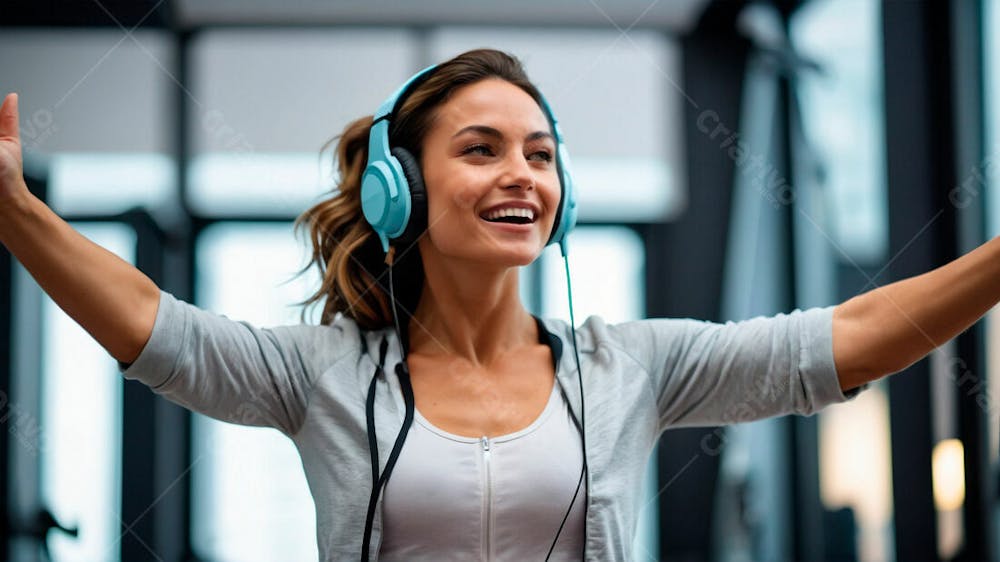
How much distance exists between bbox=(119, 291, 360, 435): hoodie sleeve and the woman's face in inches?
7.9

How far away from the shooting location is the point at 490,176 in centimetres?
127

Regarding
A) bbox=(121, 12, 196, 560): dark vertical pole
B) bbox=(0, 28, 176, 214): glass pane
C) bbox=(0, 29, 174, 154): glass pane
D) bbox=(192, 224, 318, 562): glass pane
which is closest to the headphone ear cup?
bbox=(192, 224, 318, 562): glass pane

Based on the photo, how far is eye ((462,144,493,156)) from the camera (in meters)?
1.31

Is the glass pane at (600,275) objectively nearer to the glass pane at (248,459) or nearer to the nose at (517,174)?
the glass pane at (248,459)

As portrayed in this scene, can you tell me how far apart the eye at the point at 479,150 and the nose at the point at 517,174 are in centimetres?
4

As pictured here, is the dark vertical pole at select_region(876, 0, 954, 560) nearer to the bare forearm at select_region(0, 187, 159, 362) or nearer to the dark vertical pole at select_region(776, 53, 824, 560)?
the dark vertical pole at select_region(776, 53, 824, 560)

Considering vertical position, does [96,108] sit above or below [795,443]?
above

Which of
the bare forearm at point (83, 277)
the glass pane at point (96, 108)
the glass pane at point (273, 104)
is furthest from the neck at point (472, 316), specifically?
the glass pane at point (96, 108)

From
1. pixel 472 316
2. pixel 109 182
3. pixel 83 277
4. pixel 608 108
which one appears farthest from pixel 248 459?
pixel 83 277

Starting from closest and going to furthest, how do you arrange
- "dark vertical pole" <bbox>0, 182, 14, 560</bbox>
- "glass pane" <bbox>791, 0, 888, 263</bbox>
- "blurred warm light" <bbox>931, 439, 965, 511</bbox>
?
"blurred warm light" <bbox>931, 439, 965, 511</bbox> < "glass pane" <bbox>791, 0, 888, 263</bbox> < "dark vertical pole" <bbox>0, 182, 14, 560</bbox>

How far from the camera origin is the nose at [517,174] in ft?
4.12

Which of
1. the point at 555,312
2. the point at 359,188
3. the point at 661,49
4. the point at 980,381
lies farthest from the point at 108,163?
the point at 980,381

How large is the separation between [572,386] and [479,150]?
0.32 m

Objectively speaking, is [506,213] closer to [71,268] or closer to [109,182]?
[71,268]
